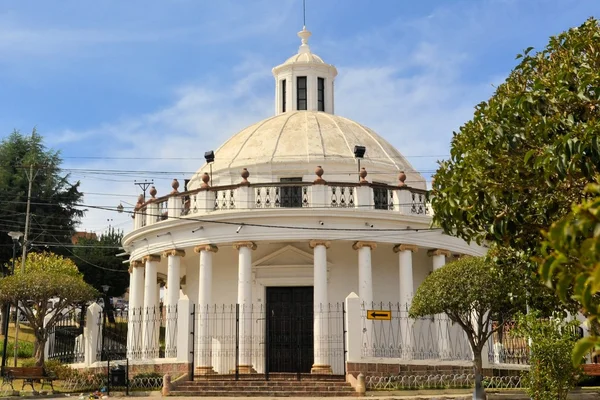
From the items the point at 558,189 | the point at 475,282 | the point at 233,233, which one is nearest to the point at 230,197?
the point at 233,233

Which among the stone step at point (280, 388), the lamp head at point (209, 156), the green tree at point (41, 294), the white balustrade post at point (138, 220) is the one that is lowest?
the stone step at point (280, 388)

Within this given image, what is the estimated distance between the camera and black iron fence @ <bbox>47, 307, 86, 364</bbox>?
29.1m

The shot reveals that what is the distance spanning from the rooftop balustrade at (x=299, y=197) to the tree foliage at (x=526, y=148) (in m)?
14.2

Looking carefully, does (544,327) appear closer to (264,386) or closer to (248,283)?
(264,386)

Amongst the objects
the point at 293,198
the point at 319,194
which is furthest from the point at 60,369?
the point at 319,194

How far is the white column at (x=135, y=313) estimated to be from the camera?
91.1 ft

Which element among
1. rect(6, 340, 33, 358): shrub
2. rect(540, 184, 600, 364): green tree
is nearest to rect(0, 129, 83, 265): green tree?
rect(6, 340, 33, 358): shrub

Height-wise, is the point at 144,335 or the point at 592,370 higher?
A: the point at 144,335

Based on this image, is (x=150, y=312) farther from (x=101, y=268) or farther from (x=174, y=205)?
(x=101, y=268)

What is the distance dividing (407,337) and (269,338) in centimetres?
457

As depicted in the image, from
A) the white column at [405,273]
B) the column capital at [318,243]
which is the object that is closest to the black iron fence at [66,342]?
the column capital at [318,243]

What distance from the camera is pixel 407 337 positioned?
26.0m

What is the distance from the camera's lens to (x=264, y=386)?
2252 cm

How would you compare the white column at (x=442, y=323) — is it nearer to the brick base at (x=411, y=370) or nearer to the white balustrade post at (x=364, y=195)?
the brick base at (x=411, y=370)
